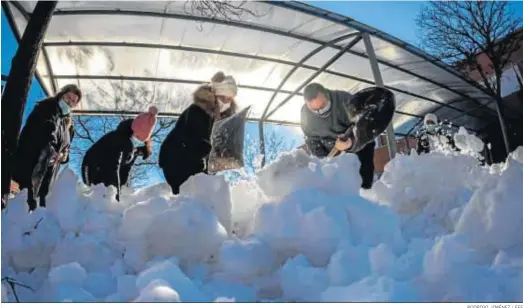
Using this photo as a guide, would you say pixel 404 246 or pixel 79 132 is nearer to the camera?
pixel 404 246

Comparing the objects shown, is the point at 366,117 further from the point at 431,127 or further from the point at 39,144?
the point at 431,127

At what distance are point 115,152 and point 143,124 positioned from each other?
25cm

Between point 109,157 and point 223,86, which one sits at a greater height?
point 223,86

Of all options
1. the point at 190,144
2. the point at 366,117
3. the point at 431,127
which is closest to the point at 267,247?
the point at 190,144

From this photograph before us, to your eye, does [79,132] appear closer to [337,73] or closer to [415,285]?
[337,73]

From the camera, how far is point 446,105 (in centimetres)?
729

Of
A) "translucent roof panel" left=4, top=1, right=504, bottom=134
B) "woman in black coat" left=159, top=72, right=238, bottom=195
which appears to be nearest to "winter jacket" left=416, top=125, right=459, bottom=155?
"translucent roof panel" left=4, top=1, right=504, bottom=134

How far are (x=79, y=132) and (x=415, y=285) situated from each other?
6.63 metres

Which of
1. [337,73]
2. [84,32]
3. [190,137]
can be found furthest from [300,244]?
[337,73]

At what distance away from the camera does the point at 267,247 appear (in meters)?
1.48

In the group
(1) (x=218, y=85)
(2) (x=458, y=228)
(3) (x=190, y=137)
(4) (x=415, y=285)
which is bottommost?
(4) (x=415, y=285)

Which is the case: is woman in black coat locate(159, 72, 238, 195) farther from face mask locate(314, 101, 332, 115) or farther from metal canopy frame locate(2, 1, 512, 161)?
metal canopy frame locate(2, 1, 512, 161)

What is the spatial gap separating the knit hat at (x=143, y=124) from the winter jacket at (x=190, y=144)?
0.35 metres

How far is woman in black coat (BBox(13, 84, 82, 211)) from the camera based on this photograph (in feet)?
7.39
